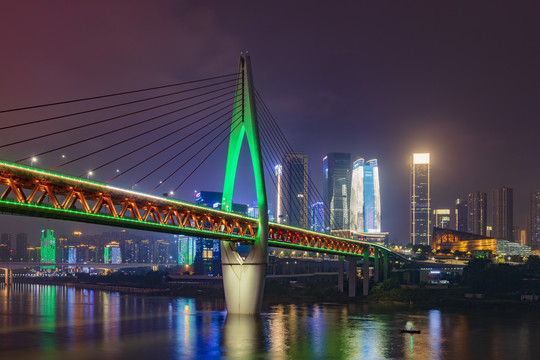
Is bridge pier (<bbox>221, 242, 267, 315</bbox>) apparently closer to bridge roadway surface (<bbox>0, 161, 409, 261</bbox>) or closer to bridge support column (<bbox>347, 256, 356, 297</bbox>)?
bridge roadway surface (<bbox>0, 161, 409, 261</bbox>)

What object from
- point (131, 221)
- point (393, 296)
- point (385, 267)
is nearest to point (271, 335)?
point (131, 221)

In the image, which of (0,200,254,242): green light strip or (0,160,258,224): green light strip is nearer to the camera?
(0,200,254,242): green light strip

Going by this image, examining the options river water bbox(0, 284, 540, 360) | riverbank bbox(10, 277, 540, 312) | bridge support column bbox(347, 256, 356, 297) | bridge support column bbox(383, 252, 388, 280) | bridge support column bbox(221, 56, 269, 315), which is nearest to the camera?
river water bbox(0, 284, 540, 360)

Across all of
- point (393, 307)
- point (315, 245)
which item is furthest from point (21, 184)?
point (393, 307)

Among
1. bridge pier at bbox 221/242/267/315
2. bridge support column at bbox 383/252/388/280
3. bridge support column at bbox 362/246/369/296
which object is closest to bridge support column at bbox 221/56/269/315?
bridge pier at bbox 221/242/267/315

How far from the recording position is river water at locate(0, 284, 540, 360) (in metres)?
49.0

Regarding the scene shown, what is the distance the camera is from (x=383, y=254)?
12762 centimetres

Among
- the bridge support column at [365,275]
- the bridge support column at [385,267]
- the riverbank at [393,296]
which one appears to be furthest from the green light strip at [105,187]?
the bridge support column at [385,267]

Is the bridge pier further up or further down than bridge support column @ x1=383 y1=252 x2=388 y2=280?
further up

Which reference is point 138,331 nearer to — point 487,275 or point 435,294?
point 435,294

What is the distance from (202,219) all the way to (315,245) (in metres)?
32.8

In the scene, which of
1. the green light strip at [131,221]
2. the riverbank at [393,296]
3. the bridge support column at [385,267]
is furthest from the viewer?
the bridge support column at [385,267]

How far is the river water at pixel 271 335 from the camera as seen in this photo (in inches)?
1928

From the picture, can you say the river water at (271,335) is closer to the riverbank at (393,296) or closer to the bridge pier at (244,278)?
the bridge pier at (244,278)
